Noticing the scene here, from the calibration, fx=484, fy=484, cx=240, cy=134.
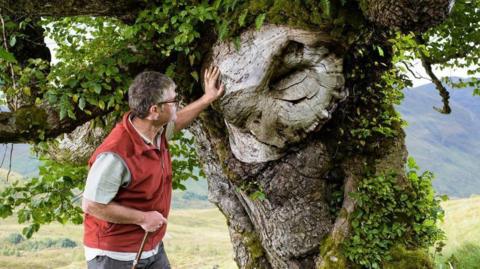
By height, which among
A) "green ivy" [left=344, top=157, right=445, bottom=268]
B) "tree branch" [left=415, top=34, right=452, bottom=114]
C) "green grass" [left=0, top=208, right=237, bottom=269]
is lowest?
"green grass" [left=0, top=208, right=237, bottom=269]

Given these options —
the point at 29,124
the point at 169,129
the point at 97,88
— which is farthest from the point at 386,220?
the point at 29,124

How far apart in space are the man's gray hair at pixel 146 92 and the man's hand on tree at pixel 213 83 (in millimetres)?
1529

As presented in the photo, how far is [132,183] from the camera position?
396cm

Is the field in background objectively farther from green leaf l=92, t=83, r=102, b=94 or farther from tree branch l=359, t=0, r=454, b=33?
green leaf l=92, t=83, r=102, b=94

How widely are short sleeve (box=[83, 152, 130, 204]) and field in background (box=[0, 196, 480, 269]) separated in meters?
6.40

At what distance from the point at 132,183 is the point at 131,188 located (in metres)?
0.06

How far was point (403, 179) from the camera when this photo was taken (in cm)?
684

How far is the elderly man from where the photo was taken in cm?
381

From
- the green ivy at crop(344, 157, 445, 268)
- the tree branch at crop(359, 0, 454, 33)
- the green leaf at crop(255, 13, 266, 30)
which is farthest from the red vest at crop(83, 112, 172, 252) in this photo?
the green ivy at crop(344, 157, 445, 268)

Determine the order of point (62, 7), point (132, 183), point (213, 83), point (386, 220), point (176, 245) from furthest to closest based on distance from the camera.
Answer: point (176, 245), point (386, 220), point (213, 83), point (62, 7), point (132, 183)

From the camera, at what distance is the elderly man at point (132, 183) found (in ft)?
12.5

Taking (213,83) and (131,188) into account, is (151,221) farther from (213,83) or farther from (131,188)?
(213,83)

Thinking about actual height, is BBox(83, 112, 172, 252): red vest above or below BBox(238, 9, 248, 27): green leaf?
below

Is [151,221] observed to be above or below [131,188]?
below
